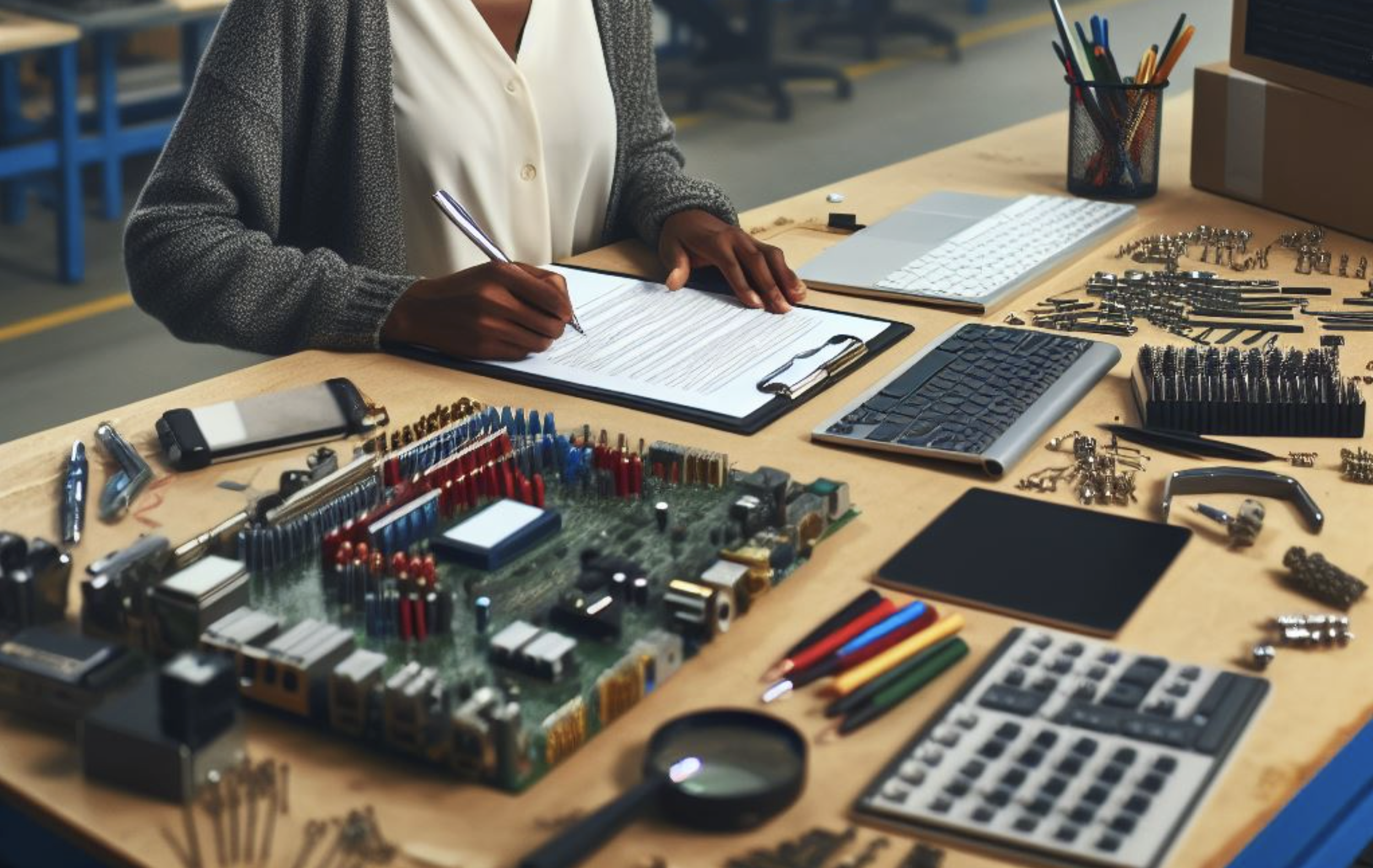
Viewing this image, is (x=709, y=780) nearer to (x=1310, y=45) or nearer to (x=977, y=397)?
(x=977, y=397)

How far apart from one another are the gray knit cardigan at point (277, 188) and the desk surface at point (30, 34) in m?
2.67

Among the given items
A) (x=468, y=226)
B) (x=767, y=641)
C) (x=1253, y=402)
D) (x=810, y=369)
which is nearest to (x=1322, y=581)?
(x=1253, y=402)

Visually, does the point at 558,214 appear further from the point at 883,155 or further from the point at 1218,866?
the point at 883,155

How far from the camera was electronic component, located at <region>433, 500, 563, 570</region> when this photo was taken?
1138 millimetres

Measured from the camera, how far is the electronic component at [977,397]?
1.38 m

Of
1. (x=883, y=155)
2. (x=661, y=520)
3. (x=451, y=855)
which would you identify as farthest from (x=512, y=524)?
(x=883, y=155)

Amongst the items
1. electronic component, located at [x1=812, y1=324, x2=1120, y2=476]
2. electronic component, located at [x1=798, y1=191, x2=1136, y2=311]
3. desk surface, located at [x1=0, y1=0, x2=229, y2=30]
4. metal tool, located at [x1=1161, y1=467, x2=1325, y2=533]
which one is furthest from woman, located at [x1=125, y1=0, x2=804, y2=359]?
desk surface, located at [x1=0, y1=0, x2=229, y2=30]

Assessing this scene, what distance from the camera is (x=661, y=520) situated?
46.9 inches

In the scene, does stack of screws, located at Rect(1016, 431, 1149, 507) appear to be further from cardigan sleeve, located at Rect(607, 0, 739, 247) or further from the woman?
cardigan sleeve, located at Rect(607, 0, 739, 247)

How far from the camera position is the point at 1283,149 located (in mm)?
2102

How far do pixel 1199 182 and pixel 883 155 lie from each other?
11.3ft

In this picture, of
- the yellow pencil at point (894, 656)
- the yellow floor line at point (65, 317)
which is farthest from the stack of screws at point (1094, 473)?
the yellow floor line at point (65, 317)

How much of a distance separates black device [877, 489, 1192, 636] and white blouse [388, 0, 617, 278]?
801mm

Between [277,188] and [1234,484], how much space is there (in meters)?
0.99
